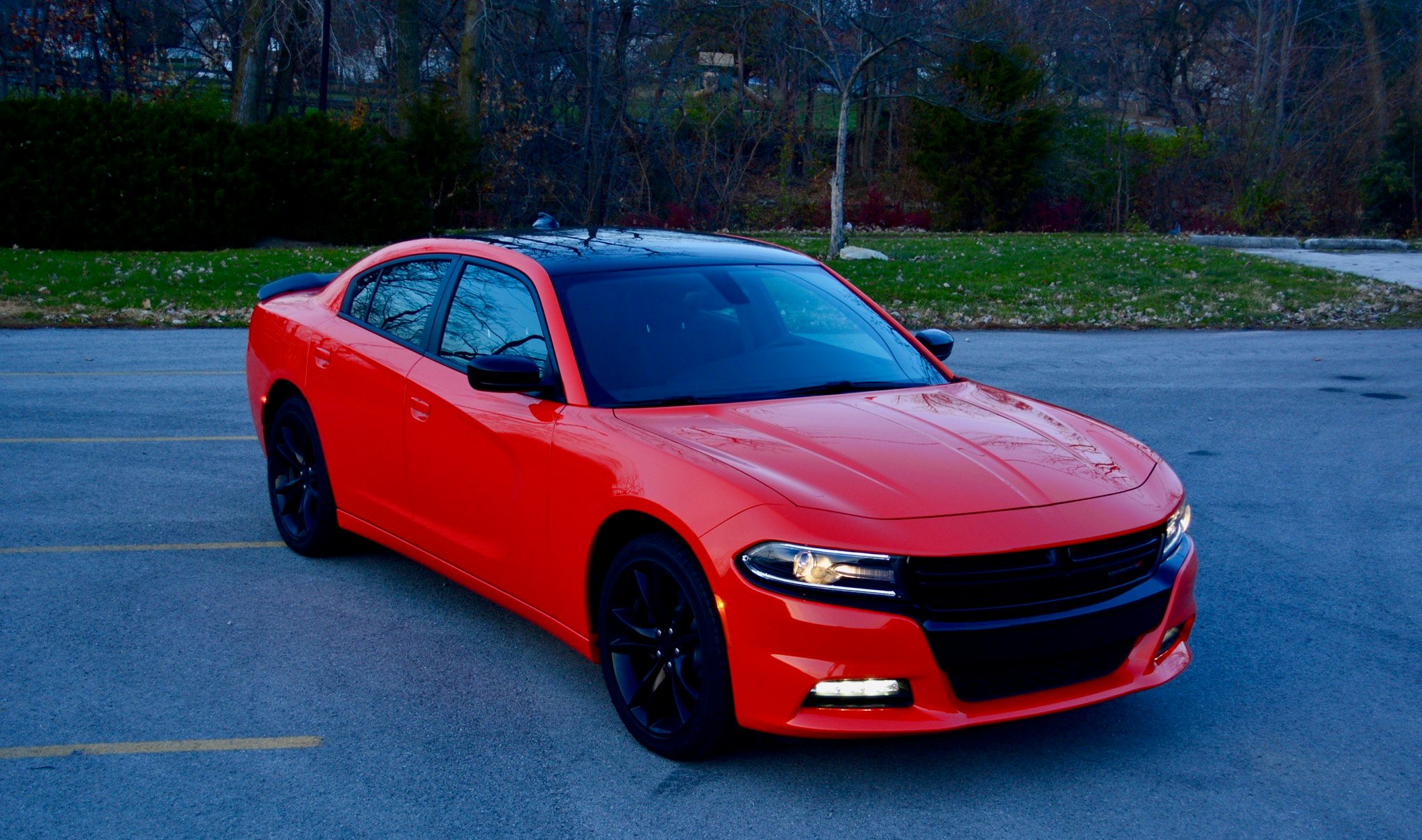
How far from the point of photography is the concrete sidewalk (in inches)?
794

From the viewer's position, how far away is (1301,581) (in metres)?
5.91

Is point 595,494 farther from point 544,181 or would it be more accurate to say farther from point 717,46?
point 717,46

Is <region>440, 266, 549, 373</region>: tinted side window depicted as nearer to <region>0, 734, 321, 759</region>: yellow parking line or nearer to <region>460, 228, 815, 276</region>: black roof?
<region>460, 228, 815, 276</region>: black roof

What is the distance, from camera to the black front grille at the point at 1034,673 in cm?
370

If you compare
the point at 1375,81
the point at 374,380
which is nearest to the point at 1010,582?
the point at 374,380

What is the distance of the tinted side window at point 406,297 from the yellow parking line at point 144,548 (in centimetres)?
142

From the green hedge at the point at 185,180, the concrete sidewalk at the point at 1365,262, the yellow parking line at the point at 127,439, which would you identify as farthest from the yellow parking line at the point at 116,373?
the concrete sidewalk at the point at 1365,262

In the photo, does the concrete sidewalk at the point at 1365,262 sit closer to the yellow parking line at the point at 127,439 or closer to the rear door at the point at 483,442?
the yellow parking line at the point at 127,439

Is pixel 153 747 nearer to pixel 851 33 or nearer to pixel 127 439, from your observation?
pixel 127 439

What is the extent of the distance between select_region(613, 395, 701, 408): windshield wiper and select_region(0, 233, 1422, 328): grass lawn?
1163 cm

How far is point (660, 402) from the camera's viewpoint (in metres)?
4.62

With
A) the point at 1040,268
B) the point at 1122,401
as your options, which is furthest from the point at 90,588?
the point at 1040,268

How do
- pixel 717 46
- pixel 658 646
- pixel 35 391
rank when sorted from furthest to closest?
pixel 717 46, pixel 35 391, pixel 658 646

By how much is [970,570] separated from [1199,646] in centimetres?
195
